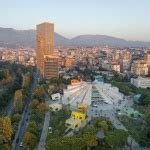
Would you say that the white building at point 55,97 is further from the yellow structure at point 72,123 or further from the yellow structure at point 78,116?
the yellow structure at point 72,123

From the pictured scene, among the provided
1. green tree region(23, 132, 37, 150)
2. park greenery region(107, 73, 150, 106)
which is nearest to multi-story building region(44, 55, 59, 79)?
park greenery region(107, 73, 150, 106)

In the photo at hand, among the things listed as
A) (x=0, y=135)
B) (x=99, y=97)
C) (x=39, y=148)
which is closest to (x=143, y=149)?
(x=39, y=148)

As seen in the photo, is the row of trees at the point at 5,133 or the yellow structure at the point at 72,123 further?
the yellow structure at the point at 72,123

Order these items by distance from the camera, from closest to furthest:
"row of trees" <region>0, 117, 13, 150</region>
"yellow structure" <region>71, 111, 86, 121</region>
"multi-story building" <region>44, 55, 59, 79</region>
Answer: "row of trees" <region>0, 117, 13, 150</region>
"yellow structure" <region>71, 111, 86, 121</region>
"multi-story building" <region>44, 55, 59, 79</region>

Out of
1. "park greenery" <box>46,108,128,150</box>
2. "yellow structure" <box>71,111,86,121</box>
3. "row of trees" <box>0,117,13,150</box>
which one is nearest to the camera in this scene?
"park greenery" <box>46,108,128,150</box>

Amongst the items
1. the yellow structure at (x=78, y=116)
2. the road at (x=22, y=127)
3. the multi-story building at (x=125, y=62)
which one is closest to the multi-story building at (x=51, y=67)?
the road at (x=22, y=127)

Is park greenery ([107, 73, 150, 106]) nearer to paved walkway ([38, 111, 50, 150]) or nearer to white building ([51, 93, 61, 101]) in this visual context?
white building ([51, 93, 61, 101])

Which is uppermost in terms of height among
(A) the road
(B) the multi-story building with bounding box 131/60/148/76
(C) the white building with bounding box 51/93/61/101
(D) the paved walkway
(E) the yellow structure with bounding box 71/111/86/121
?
(B) the multi-story building with bounding box 131/60/148/76

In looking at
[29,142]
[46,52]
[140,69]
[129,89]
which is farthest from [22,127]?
[140,69]
